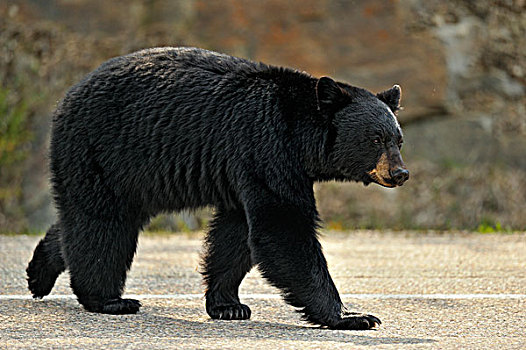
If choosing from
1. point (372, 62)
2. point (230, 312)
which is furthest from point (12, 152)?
point (230, 312)

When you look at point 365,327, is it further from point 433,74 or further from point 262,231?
point 433,74

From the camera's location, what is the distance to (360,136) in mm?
5551

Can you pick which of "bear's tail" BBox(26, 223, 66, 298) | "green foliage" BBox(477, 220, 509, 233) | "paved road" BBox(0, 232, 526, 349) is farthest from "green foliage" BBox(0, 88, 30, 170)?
"green foliage" BBox(477, 220, 509, 233)

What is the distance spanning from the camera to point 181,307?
243 inches

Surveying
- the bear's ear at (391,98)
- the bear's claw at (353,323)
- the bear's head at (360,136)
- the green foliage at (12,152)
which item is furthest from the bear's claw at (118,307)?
the green foliage at (12,152)

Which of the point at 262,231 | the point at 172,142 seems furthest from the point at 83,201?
the point at 262,231

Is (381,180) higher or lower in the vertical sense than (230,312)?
higher

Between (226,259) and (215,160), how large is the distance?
0.69 metres

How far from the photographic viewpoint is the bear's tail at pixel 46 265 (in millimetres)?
6234

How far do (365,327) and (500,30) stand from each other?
7800mm

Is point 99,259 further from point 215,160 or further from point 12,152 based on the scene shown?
point 12,152

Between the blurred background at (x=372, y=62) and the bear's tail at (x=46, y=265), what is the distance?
5.09m

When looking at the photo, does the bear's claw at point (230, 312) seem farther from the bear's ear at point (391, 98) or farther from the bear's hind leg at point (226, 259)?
the bear's ear at point (391, 98)

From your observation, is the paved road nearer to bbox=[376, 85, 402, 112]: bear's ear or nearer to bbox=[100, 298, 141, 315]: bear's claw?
bbox=[100, 298, 141, 315]: bear's claw
